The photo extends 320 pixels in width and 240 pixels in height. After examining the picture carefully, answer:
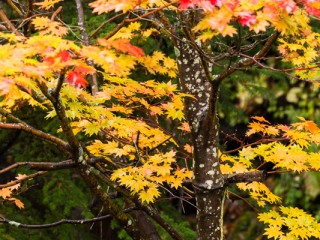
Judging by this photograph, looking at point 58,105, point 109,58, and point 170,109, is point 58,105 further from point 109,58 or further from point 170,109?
point 170,109

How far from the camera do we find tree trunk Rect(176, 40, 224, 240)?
3119mm

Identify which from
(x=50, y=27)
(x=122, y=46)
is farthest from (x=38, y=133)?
(x=122, y=46)

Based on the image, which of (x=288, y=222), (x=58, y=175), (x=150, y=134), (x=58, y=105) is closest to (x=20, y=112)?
(x=58, y=175)

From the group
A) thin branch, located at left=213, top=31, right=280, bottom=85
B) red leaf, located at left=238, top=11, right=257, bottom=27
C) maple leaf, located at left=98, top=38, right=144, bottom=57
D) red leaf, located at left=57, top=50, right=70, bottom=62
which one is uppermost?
red leaf, located at left=238, top=11, right=257, bottom=27

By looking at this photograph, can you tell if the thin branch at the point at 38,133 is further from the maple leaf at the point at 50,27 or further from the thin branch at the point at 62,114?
the maple leaf at the point at 50,27

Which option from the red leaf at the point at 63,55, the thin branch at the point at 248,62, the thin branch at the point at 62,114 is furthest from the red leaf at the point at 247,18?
the thin branch at the point at 62,114

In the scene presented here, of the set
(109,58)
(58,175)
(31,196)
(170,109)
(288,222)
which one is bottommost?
(31,196)

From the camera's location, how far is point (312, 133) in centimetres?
356

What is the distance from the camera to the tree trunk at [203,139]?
312 cm

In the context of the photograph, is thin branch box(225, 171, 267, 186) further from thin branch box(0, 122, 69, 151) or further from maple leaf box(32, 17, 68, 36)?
maple leaf box(32, 17, 68, 36)

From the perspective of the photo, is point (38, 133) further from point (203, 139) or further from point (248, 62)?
point (248, 62)

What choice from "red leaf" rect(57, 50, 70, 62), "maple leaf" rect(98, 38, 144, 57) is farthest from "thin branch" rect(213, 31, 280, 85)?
"red leaf" rect(57, 50, 70, 62)

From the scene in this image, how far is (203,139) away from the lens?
3148mm

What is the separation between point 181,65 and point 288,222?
1.58m
